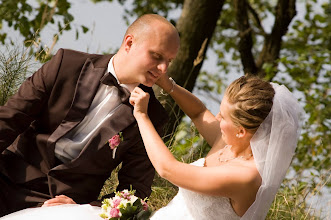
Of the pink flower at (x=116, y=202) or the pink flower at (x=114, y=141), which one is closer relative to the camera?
the pink flower at (x=116, y=202)

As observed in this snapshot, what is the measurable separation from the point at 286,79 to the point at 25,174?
7377 mm

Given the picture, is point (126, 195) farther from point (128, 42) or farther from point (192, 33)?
point (192, 33)

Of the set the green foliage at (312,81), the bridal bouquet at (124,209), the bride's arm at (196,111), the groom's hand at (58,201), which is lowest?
the green foliage at (312,81)

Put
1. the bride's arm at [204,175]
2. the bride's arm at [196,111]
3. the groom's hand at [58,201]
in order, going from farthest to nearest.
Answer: the bride's arm at [196,111] → the groom's hand at [58,201] → the bride's arm at [204,175]

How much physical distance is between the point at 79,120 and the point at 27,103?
360mm

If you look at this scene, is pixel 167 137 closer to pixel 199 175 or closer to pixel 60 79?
pixel 60 79

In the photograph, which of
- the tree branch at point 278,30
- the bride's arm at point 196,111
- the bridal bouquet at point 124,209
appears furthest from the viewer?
the tree branch at point 278,30

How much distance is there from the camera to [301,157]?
34.2 feet

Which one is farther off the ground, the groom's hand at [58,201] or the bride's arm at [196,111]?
the bride's arm at [196,111]

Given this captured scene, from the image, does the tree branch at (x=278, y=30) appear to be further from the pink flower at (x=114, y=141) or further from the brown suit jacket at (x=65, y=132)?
the pink flower at (x=114, y=141)

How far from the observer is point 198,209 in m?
3.45

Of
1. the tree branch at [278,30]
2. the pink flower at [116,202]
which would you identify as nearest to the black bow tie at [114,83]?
the pink flower at [116,202]

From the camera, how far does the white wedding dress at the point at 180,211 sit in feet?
11.1

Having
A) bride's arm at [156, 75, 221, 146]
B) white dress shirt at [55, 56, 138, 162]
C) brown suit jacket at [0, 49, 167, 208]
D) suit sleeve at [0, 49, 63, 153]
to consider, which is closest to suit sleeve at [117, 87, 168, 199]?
brown suit jacket at [0, 49, 167, 208]
